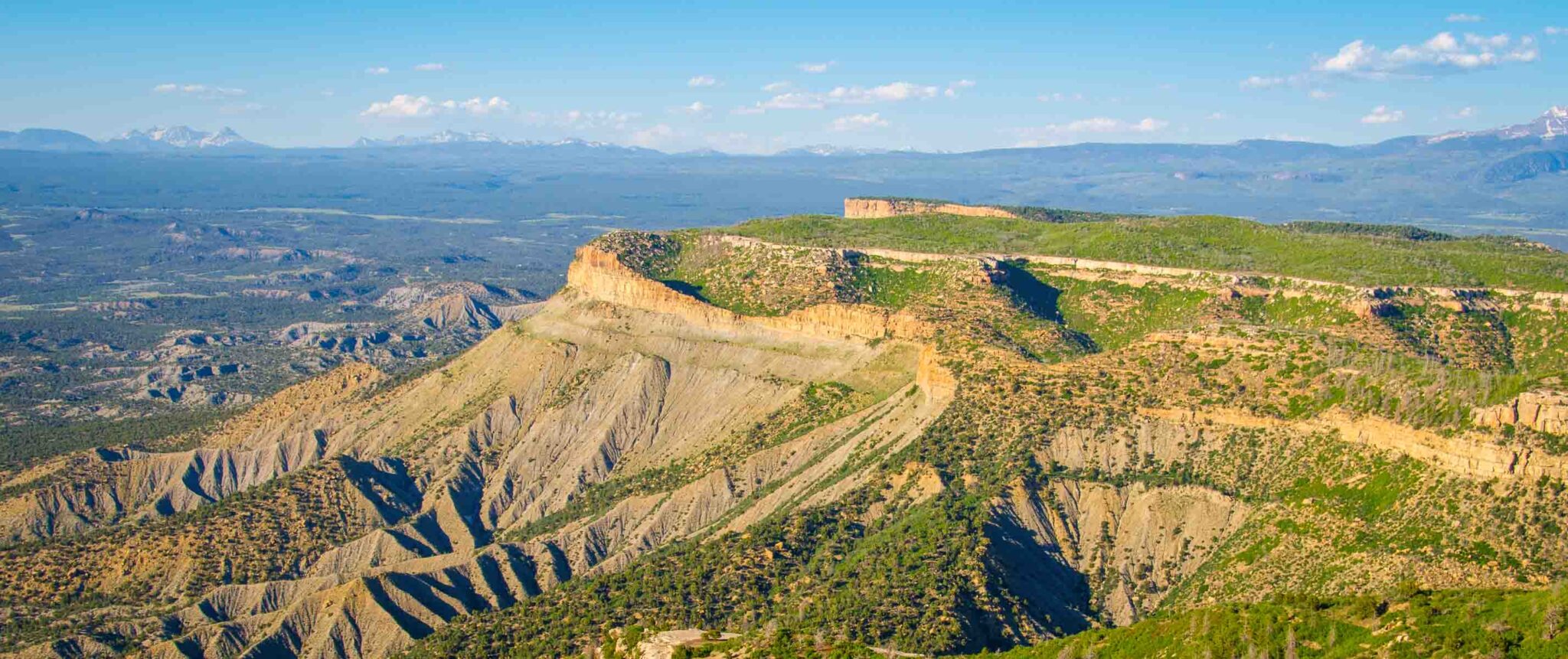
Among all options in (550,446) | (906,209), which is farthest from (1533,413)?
(906,209)

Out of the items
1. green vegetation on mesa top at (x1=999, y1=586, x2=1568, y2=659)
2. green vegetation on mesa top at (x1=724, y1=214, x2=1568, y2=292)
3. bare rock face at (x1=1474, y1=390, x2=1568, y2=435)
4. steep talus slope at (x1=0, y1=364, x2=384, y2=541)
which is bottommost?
steep talus slope at (x1=0, y1=364, x2=384, y2=541)

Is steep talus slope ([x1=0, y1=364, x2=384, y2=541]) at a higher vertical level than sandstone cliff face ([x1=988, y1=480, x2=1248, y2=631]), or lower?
lower

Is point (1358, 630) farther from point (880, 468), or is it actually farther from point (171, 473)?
point (171, 473)

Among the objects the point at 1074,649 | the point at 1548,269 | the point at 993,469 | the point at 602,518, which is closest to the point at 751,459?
the point at 602,518

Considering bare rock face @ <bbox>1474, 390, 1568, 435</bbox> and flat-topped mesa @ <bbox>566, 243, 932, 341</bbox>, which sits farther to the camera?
flat-topped mesa @ <bbox>566, 243, 932, 341</bbox>

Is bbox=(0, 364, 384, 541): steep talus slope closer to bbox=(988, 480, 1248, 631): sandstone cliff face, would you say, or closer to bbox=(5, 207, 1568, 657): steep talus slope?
bbox=(5, 207, 1568, 657): steep talus slope

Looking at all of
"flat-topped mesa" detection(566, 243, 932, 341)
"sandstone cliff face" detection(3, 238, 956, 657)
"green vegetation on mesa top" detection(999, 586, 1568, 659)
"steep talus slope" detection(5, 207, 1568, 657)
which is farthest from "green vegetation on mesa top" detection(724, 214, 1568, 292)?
"green vegetation on mesa top" detection(999, 586, 1568, 659)

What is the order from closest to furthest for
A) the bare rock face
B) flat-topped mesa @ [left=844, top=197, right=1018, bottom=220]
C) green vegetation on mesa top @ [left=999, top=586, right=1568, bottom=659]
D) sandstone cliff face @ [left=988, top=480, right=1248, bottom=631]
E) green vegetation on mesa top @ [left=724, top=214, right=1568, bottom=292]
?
green vegetation on mesa top @ [left=999, top=586, right=1568, bottom=659] → the bare rock face → sandstone cliff face @ [left=988, top=480, right=1248, bottom=631] → green vegetation on mesa top @ [left=724, top=214, right=1568, bottom=292] → flat-topped mesa @ [left=844, top=197, right=1018, bottom=220]
